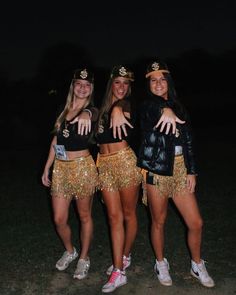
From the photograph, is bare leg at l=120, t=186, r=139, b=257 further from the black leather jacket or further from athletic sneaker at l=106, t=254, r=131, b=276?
the black leather jacket

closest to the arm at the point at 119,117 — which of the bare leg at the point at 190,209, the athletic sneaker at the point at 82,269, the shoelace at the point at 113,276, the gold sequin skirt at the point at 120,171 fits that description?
the gold sequin skirt at the point at 120,171

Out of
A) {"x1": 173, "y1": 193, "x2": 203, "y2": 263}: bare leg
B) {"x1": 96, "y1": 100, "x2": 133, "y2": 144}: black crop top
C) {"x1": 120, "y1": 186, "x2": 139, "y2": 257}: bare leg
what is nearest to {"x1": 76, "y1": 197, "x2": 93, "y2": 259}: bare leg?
{"x1": 120, "y1": 186, "x2": 139, "y2": 257}: bare leg

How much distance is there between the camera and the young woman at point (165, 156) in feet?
11.9

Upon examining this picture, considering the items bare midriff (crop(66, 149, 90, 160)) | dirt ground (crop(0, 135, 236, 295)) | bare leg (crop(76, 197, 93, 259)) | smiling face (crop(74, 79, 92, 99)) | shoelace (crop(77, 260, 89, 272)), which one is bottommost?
dirt ground (crop(0, 135, 236, 295))

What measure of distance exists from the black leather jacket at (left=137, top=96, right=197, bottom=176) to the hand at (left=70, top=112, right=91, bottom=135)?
518 millimetres

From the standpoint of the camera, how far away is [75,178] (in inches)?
→ 157

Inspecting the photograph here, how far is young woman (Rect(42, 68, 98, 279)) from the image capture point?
13.0ft

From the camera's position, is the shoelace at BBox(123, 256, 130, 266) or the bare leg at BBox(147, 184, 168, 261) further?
the shoelace at BBox(123, 256, 130, 266)

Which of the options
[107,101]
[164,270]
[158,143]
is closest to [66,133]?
[107,101]

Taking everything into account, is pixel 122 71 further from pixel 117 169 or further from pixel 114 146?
pixel 117 169

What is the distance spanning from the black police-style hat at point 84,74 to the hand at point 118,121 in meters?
0.51

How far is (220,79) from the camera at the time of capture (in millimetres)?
40625

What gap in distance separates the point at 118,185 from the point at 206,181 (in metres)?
5.22

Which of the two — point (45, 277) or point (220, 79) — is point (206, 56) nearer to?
point (220, 79)
